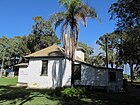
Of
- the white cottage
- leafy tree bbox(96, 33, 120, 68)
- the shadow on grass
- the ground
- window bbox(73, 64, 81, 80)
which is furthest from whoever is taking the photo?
leafy tree bbox(96, 33, 120, 68)

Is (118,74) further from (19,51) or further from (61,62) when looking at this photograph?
(19,51)

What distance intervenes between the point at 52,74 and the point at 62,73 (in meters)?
1.25

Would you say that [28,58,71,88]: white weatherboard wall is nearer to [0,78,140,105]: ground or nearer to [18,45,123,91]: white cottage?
[18,45,123,91]: white cottage

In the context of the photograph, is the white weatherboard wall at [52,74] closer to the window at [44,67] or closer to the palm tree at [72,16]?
the window at [44,67]

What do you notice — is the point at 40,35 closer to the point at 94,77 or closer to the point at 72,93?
the point at 94,77

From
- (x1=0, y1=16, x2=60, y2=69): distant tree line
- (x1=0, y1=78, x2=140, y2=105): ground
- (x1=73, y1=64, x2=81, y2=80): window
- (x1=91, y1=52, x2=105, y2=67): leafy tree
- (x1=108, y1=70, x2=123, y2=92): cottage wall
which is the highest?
(x1=0, y1=16, x2=60, y2=69): distant tree line

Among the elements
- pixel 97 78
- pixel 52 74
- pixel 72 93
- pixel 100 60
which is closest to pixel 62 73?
pixel 52 74

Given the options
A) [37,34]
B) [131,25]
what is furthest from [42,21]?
[131,25]

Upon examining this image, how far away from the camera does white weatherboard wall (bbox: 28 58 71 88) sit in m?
24.8

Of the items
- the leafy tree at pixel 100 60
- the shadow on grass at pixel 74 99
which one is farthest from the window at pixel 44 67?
the leafy tree at pixel 100 60

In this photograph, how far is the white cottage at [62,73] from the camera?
24.4 meters

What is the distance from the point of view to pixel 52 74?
2519 centimetres

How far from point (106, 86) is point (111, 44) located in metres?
33.9

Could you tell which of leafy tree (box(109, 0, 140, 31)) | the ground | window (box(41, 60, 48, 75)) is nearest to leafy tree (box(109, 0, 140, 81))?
leafy tree (box(109, 0, 140, 31))
